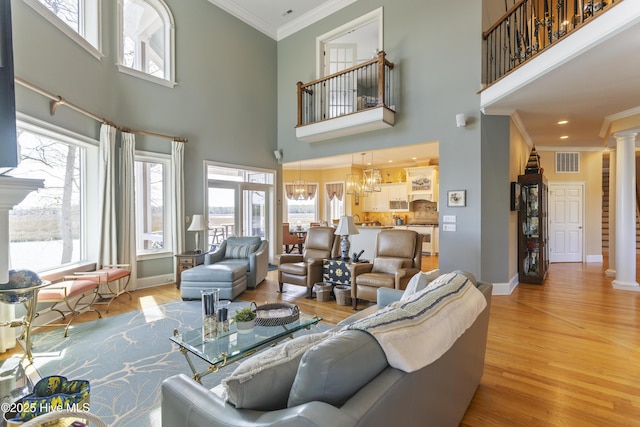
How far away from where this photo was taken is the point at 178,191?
5.45 m

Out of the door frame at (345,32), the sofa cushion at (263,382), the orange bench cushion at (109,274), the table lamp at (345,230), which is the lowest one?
the orange bench cushion at (109,274)

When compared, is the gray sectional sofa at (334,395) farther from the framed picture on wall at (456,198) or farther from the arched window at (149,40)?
the arched window at (149,40)

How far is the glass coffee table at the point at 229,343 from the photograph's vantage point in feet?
6.25

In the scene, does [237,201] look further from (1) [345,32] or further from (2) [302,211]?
(1) [345,32]

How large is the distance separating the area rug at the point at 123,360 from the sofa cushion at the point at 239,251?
149cm

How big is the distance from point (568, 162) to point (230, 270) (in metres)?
8.37

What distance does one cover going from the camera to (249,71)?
268 inches

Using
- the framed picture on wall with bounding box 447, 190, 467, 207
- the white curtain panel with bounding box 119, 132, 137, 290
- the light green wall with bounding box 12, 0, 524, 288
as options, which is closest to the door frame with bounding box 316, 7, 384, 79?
the light green wall with bounding box 12, 0, 524, 288

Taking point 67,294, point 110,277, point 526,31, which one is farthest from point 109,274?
point 526,31

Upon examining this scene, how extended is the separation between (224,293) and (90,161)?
286 centimetres

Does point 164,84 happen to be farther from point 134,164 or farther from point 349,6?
point 349,6

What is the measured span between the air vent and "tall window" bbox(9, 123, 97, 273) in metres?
9.84

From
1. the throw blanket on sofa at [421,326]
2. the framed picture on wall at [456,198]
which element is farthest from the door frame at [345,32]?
the throw blanket on sofa at [421,326]

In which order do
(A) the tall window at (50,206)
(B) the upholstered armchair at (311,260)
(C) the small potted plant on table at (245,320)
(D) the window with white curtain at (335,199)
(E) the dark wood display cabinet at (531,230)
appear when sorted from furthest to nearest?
(D) the window with white curtain at (335,199) < (E) the dark wood display cabinet at (531,230) < (B) the upholstered armchair at (311,260) < (A) the tall window at (50,206) < (C) the small potted plant on table at (245,320)
